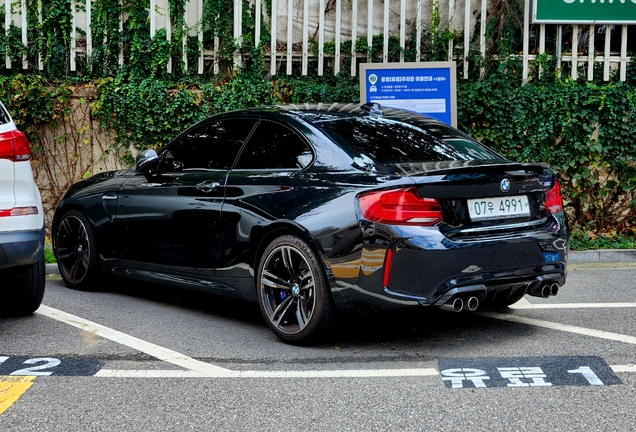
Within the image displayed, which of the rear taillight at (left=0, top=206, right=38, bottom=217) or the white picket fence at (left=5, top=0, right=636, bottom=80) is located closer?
the rear taillight at (left=0, top=206, right=38, bottom=217)

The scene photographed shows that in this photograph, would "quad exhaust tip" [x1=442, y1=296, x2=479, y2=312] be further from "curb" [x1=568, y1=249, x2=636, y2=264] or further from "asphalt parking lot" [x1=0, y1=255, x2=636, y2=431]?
"curb" [x1=568, y1=249, x2=636, y2=264]

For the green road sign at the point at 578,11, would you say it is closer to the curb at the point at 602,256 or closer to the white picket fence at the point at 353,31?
the white picket fence at the point at 353,31

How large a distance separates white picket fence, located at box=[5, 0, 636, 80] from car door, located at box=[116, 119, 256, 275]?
426 cm

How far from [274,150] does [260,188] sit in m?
0.33

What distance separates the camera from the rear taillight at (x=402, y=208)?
474cm

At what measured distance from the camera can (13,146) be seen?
5.41m

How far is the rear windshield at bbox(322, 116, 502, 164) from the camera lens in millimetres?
5305

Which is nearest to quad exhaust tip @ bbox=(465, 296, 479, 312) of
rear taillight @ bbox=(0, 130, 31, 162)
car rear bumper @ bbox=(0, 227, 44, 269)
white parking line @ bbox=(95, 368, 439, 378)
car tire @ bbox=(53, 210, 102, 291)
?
white parking line @ bbox=(95, 368, 439, 378)

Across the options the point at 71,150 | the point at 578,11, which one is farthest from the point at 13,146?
the point at 578,11

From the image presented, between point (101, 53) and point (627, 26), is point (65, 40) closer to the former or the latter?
point (101, 53)

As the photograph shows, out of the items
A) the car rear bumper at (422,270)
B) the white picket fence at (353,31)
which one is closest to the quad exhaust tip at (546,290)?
the car rear bumper at (422,270)

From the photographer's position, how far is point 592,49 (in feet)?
33.9

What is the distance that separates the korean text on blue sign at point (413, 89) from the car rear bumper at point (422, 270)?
14.6 feet

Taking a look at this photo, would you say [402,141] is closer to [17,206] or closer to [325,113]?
→ [325,113]
